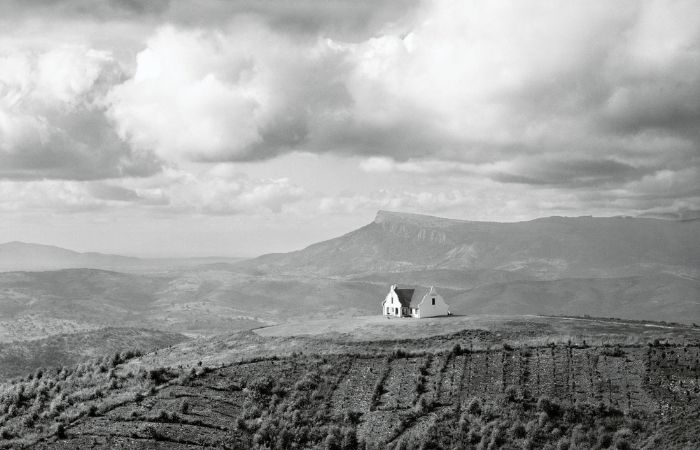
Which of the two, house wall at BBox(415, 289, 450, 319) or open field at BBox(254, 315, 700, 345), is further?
house wall at BBox(415, 289, 450, 319)

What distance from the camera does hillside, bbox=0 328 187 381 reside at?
97250mm

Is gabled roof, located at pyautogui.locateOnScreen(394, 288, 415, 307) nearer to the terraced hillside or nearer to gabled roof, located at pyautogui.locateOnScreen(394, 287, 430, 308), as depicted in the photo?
gabled roof, located at pyautogui.locateOnScreen(394, 287, 430, 308)

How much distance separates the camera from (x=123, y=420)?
46000 millimetres

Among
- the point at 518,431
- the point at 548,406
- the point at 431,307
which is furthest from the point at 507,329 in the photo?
the point at 518,431

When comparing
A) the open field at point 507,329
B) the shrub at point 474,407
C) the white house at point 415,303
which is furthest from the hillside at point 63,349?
the shrub at point 474,407

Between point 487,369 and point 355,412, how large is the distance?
1203cm

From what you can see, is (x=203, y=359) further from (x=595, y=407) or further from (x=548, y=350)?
(x=595, y=407)

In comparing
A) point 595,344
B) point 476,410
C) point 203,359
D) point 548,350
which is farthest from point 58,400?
point 595,344

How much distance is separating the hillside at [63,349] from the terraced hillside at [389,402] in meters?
38.2

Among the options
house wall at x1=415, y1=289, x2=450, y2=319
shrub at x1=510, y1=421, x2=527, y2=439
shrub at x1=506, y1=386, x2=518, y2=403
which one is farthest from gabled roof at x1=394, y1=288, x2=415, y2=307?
shrub at x1=510, y1=421, x2=527, y2=439

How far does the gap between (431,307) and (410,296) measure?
14.0ft

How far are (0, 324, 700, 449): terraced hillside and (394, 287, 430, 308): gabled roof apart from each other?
22.6m

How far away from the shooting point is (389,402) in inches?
1943

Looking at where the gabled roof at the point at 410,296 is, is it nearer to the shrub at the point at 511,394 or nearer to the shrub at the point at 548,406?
the shrub at the point at 511,394
